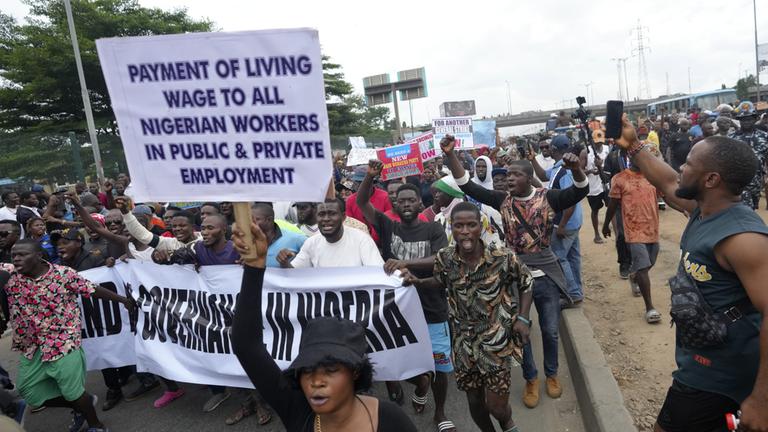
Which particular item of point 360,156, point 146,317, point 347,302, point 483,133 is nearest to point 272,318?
point 347,302

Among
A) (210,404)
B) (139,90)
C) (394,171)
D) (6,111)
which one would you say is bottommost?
(210,404)

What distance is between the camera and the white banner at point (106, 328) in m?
4.45

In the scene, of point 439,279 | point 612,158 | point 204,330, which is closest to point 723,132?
point 612,158

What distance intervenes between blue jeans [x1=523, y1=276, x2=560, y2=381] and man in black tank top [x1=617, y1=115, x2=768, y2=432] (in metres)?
1.50

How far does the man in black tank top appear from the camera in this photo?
1858 mm

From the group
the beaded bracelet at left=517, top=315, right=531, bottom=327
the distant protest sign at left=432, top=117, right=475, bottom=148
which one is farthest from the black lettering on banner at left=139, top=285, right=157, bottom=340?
the distant protest sign at left=432, top=117, right=475, bottom=148

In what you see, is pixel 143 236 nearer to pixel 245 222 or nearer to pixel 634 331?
pixel 245 222

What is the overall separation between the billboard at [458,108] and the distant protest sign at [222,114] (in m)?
31.7

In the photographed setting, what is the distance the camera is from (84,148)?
12852 millimetres

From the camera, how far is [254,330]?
5.30 ft

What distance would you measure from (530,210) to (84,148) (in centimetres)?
1313

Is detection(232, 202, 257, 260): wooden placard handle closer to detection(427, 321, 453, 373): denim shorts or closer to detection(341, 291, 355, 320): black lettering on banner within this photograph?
detection(341, 291, 355, 320): black lettering on banner

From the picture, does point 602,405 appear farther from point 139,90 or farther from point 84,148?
point 84,148

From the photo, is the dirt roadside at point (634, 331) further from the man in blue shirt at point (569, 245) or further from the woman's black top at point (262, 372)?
the woman's black top at point (262, 372)
